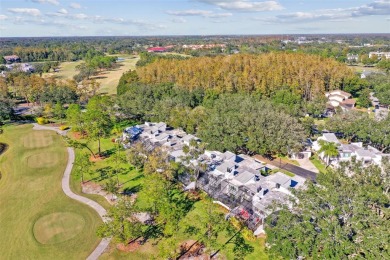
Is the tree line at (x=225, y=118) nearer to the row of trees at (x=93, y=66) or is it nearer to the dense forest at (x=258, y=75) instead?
the dense forest at (x=258, y=75)

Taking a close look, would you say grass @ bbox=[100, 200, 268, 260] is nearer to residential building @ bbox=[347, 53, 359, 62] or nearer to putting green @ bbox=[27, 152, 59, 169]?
putting green @ bbox=[27, 152, 59, 169]

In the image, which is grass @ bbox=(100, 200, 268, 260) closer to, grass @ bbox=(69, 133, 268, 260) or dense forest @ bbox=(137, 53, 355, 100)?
grass @ bbox=(69, 133, 268, 260)

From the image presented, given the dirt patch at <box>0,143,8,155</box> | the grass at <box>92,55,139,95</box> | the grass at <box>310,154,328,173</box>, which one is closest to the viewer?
the grass at <box>310,154,328,173</box>

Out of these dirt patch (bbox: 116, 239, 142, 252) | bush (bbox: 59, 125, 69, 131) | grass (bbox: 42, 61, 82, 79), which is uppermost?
grass (bbox: 42, 61, 82, 79)

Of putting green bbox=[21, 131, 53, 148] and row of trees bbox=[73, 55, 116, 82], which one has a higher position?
row of trees bbox=[73, 55, 116, 82]

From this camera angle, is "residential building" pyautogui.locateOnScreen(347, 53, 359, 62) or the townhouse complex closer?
the townhouse complex

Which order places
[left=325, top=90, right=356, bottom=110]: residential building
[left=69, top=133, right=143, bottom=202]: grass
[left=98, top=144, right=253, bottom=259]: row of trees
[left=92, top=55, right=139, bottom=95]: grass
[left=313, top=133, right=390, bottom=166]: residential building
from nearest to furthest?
1. [left=98, top=144, right=253, bottom=259]: row of trees
2. [left=69, top=133, right=143, bottom=202]: grass
3. [left=313, top=133, right=390, bottom=166]: residential building
4. [left=325, top=90, right=356, bottom=110]: residential building
5. [left=92, top=55, right=139, bottom=95]: grass

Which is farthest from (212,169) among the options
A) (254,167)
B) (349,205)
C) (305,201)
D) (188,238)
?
(349,205)

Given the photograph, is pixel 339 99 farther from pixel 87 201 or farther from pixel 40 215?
pixel 40 215

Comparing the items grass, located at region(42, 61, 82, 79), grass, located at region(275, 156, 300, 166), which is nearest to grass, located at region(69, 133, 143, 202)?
grass, located at region(275, 156, 300, 166)

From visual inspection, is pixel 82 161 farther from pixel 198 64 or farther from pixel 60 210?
pixel 198 64
